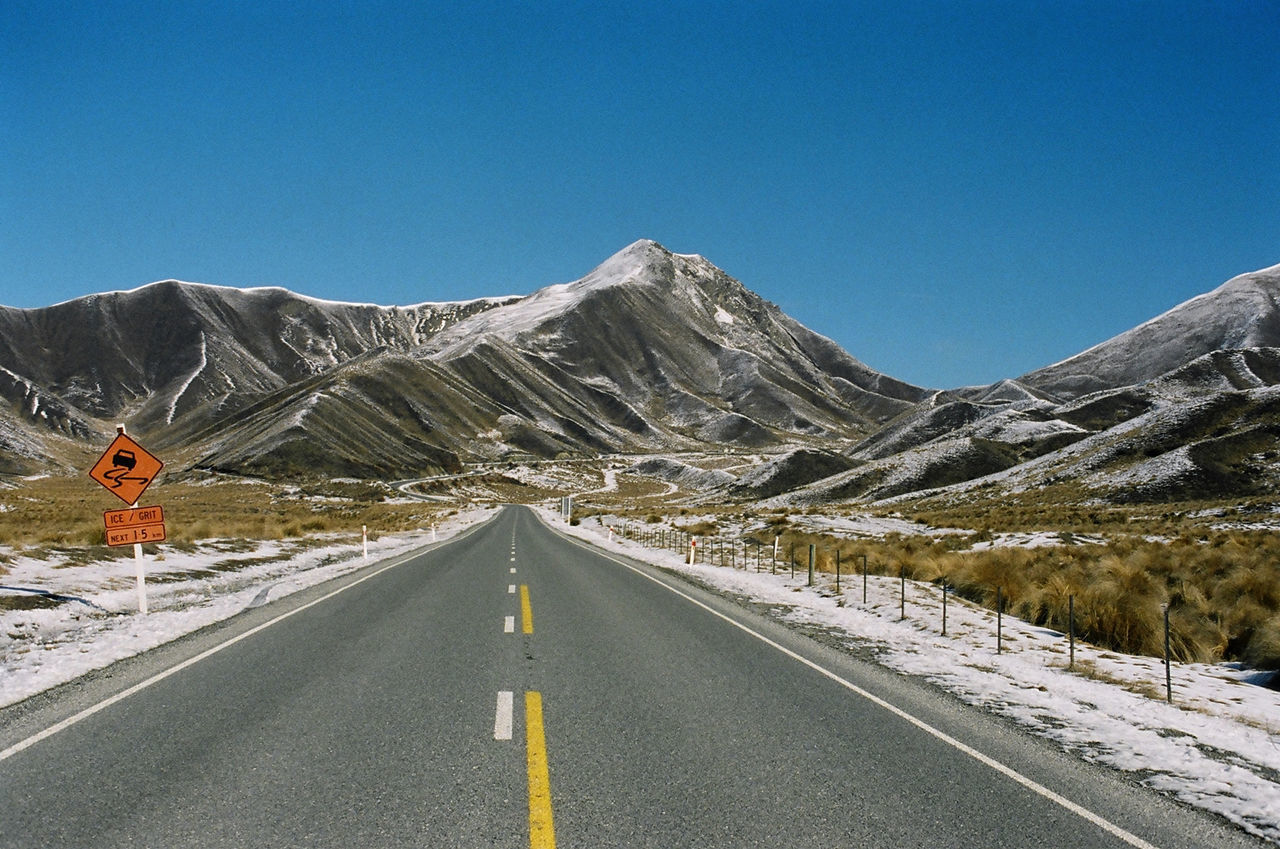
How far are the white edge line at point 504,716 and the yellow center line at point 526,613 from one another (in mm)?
4161

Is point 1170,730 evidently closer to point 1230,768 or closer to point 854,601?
point 1230,768

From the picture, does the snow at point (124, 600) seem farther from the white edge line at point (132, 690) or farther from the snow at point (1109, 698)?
the snow at point (1109, 698)

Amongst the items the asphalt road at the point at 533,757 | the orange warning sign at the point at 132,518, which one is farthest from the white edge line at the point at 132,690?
the orange warning sign at the point at 132,518

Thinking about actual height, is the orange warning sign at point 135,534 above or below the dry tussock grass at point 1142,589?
above

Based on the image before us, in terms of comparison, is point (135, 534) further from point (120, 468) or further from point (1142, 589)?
point (1142, 589)

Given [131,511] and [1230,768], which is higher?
[131,511]

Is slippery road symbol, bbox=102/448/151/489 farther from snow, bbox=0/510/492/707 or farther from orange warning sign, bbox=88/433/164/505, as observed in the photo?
snow, bbox=0/510/492/707

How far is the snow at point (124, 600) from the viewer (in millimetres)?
10172

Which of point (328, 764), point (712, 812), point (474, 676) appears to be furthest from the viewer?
point (474, 676)

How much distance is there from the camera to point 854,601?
18.2m

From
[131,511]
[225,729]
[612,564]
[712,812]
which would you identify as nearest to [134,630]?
[131,511]

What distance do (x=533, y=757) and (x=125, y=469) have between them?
479 inches

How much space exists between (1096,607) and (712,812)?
1228 cm

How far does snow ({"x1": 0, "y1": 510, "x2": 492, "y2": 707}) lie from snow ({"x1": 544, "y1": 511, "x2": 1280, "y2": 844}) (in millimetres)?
10740
